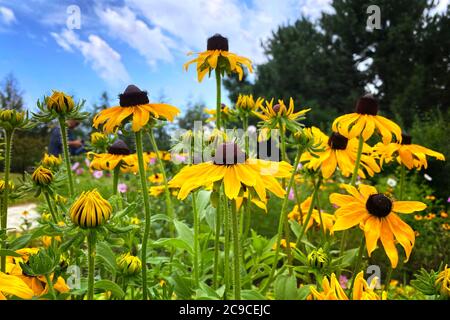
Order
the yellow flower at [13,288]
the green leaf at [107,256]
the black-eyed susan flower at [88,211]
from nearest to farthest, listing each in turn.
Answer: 1. the yellow flower at [13,288]
2. the black-eyed susan flower at [88,211]
3. the green leaf at [107,256]

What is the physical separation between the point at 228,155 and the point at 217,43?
54cm

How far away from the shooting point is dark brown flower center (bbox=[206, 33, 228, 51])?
1.18 metres

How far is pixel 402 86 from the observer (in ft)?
28.7

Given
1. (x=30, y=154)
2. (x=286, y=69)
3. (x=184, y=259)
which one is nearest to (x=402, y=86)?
(x=286, y=69)

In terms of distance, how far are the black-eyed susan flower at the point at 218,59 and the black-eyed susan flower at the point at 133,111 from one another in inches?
13.4

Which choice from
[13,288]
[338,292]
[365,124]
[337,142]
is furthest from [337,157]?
[13,288]

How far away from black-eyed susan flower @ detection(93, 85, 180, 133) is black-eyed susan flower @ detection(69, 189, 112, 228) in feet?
0.67

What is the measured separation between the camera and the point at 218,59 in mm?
1198

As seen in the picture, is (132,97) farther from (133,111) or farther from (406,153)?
(406,153)

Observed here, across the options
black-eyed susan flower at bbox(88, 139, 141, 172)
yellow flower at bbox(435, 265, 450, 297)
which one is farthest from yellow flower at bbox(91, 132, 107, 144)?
yellow flower at bbox(435, 265, 450, 297)

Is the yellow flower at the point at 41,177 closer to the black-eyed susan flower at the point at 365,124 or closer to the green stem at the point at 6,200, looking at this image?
the green stem at the point at 6,200

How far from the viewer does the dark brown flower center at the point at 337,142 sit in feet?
→ 3.81

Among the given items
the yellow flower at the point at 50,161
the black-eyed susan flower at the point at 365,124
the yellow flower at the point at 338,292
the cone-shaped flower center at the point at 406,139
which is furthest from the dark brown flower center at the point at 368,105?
the yellow flower at the point at 50,161

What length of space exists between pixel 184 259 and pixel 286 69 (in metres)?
8.42
